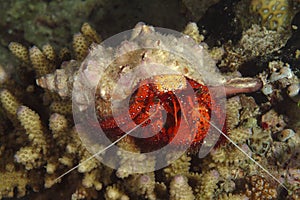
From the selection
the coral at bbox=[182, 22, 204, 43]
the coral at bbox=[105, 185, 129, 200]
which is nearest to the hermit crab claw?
the coral at bbox=[182, 22, 204, 43]

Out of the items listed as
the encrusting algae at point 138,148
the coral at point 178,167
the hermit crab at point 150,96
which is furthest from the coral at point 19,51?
the coral at point 178,167

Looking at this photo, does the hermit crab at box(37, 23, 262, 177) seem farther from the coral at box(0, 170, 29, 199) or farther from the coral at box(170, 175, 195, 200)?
the coral at box(0, 170, 29, 199)

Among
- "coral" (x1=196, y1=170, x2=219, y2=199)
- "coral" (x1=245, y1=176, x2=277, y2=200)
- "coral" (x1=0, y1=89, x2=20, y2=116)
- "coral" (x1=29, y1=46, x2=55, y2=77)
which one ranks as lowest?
"coral" (x1=245, y1=176, x2=277, y2=200)

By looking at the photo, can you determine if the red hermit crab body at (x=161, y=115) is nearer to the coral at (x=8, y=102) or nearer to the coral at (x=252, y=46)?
the coral at (x=252, y=46)

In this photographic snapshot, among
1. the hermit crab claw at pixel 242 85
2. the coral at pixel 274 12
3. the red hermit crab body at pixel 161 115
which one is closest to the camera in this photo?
the red hermit crab body at pixel 161 115

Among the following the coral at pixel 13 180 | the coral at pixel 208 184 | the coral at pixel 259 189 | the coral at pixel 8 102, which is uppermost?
the coral at pixel 8 102

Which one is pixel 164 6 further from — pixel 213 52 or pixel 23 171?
pixel 23 171
